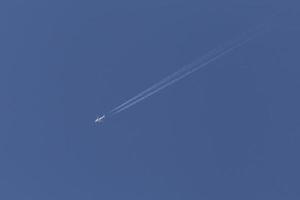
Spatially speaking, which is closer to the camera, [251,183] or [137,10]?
[251,183]

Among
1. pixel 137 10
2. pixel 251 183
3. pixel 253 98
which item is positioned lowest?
pixel 251 183

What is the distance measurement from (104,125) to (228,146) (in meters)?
4.25

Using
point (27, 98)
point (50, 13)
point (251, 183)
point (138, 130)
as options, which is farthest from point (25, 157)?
point (251, 183)

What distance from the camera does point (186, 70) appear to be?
720 inches

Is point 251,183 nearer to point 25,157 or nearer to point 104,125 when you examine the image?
point 104,125

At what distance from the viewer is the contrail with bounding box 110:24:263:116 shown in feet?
59.8

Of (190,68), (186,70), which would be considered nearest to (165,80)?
(186,70)

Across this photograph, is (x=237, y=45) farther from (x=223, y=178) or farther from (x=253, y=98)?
(x=223, y=178)

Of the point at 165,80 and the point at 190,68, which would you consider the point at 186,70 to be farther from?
the point at 165,80

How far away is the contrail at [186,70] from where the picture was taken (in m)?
18.2

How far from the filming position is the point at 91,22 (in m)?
18.9

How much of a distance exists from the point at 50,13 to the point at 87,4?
135cm

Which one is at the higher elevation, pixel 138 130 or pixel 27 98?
pixel 27 98

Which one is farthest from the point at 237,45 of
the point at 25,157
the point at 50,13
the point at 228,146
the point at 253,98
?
the point at 25,157
